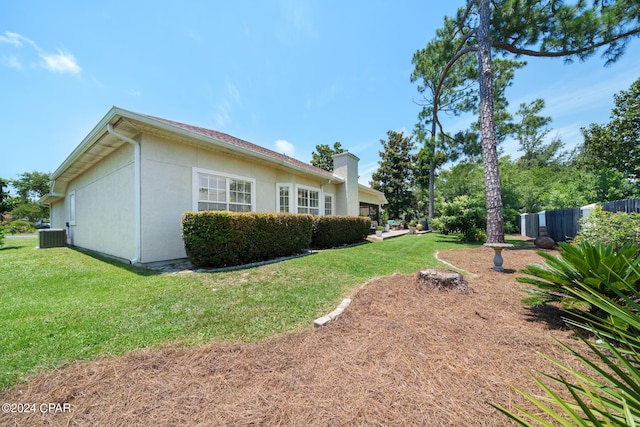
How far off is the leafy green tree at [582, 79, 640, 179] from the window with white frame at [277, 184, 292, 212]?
23.5m

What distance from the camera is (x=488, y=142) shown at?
26.3 ft

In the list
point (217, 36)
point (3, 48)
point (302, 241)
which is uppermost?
point (217, 36)

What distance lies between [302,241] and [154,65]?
7.65m

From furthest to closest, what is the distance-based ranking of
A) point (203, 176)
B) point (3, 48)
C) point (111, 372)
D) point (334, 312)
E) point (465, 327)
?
point (203, 176), point (3, 48), point (334, 312), point (465, 327), point (111, 372)

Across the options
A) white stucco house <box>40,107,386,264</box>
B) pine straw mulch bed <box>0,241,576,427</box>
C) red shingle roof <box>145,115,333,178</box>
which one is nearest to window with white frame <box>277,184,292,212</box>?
white stucco house <box>40,107,386,264</box>

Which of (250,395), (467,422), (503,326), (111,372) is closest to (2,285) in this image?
(111,372)

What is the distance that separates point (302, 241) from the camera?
7879 mm

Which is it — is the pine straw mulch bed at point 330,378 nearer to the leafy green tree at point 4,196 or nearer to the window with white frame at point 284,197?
the window with white frame at point 284,197

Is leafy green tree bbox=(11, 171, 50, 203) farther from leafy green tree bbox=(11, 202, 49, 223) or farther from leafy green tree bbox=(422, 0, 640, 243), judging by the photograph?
leafy green tree bbox=(422, 0, 640, 243)

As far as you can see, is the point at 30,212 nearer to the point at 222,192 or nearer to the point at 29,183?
the point at 29,183

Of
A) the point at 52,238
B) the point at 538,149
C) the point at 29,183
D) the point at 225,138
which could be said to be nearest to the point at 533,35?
the point at 225,138

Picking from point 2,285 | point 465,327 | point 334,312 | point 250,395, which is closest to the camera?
point 250,395

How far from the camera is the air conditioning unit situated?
36.0ft

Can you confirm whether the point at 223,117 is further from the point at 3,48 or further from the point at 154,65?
the point at 3,48
